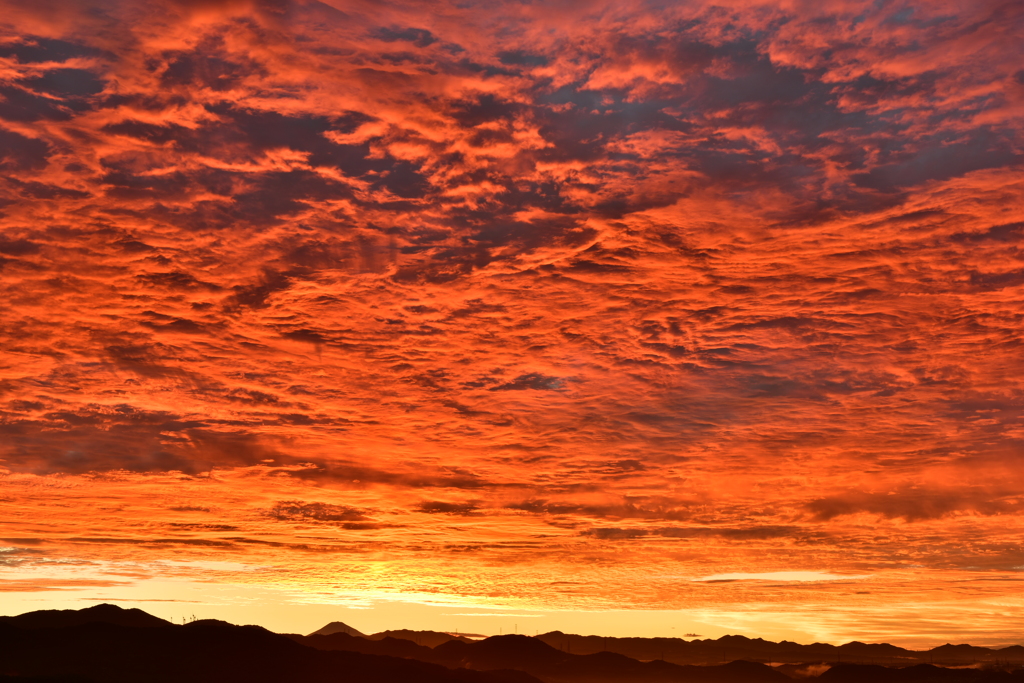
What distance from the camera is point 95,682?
194 m

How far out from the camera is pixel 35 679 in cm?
18550

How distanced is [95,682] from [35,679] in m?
13.2
